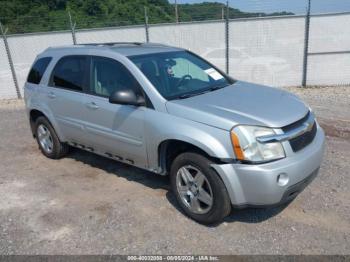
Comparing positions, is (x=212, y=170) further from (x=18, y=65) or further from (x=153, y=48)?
(x=18, y=65)

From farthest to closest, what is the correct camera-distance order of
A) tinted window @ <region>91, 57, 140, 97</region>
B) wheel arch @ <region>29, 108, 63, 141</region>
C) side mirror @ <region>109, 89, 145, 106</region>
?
wheel arch @ <region>29, 108, 63, 141</region> < tinted window @ <region>91, 57, 140, 97</region> < side mirror @ <region>109, 89, 145, 106</region>

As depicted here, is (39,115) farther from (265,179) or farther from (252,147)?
(265,179)

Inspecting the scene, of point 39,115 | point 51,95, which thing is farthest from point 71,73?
point 39,115

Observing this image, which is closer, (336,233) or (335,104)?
(336,233)

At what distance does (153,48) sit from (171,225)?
7.96 feet

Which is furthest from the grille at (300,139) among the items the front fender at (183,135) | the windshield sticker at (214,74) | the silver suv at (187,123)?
the windshield sticker at (214,74)

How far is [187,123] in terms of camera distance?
367 cm

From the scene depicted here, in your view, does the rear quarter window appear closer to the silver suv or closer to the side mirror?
the silver suv

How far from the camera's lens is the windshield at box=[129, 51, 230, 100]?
4195mm

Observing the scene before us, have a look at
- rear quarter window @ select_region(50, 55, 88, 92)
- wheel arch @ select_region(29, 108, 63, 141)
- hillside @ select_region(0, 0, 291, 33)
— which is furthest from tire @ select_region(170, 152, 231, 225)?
hillside @ select_region(0, 0, 291, 33)

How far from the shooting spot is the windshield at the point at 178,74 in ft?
13.8

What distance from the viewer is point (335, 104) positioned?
8633 mm

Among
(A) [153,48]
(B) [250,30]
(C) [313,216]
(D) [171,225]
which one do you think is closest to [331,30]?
(B) [250,30]

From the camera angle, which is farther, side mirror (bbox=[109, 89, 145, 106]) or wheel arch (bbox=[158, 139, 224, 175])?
side mirror (bbox=[109, 89, 145, 106])
